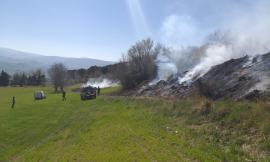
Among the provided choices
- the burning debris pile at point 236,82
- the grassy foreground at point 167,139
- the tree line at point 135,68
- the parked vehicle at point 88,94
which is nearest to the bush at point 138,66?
the tree line at point 135,68

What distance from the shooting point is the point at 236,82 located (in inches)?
1064

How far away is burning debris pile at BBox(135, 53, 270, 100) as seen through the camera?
2210 cm

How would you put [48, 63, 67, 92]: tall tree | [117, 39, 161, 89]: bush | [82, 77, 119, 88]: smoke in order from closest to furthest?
[117, 39, 161, 89]: bush < [48, 63, 67, 92]: tall tree < [82, 77, 119, 88]: smoke

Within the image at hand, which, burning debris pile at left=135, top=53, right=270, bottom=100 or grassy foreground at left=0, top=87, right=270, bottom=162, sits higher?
burning debris pile at left=135, top=53, right=270, bottom=100

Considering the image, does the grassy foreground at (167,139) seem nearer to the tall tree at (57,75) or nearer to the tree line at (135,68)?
the tree line at (135,68)

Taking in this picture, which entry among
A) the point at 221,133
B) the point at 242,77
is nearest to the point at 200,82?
the point at 242,77

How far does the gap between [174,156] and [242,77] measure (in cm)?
1975

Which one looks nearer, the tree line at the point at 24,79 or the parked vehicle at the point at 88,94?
the parked vehicle at the point at 88,94

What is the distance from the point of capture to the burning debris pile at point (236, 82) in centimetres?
2210

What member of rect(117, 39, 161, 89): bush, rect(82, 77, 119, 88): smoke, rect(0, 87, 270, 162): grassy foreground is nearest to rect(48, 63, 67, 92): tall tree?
rect(82, 77, 119, 88): smoke

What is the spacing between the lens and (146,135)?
1466cm

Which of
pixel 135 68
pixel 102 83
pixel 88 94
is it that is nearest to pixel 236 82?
pixel 88 94

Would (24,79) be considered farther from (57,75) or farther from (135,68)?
(135,68)

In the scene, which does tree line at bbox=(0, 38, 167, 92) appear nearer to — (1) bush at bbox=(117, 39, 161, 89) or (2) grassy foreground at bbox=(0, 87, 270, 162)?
(1) bush at bbox=(117, 39, 161, 89)
